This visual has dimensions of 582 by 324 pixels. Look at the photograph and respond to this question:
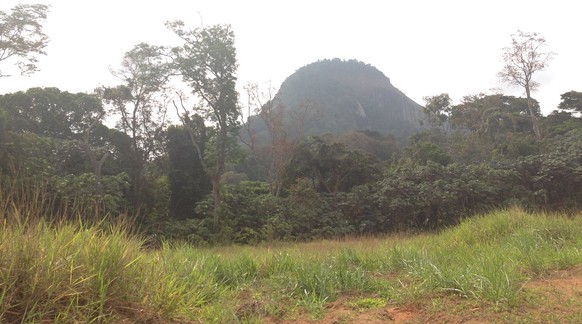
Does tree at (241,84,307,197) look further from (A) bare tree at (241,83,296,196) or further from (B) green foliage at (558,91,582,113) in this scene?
(B) green foliage at (558,91,582,113)

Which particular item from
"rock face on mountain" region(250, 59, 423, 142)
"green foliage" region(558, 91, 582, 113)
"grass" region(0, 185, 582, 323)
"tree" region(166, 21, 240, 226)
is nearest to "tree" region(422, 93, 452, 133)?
"green foliage" region(558, 91, 582, 113)

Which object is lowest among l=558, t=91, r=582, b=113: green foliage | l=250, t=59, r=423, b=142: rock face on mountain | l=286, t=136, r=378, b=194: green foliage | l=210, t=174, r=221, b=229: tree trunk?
l=210, t=174, r=221, b=229: tree trunk

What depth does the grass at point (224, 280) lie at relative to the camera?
2463 mm

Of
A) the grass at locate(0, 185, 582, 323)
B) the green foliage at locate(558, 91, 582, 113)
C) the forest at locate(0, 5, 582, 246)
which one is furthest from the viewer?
the green foliage at locate(558, 91, 582, 113)

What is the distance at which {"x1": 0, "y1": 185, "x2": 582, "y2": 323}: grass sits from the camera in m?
2.46

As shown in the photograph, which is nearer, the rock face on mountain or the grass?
the grass

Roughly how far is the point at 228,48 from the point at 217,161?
5204 mm

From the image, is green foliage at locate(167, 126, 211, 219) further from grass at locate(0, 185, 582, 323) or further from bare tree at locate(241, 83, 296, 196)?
grass at locate(0, 185, 582, 323)

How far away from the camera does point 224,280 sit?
4.94 meters

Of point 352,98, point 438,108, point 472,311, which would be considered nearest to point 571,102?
point 438,108

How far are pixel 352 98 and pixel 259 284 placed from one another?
63087 mm

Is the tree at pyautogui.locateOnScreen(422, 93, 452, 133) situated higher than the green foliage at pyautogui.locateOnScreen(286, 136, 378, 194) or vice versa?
the tree at pyautogui.locateOnScreen(422, 93, 452, 133)

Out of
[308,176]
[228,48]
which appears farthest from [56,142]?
[308,176]

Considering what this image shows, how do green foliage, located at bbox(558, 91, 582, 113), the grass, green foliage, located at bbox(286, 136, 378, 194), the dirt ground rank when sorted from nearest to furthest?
the grass < the dirt ground < green foliage, located at bbox(286, 136, 378, 194) < green foliage, located at bbox(558, 91, 582, 113)
